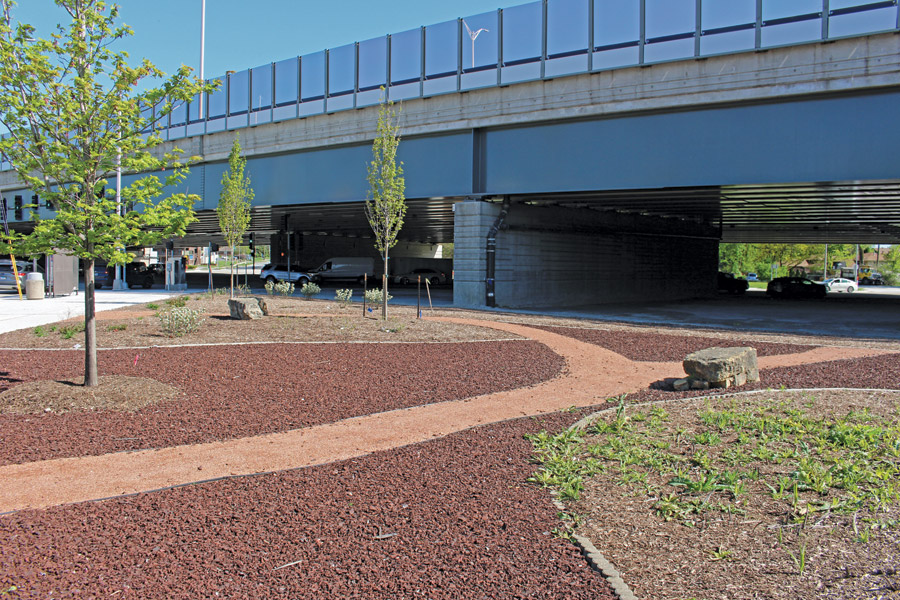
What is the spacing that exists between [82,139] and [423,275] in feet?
153

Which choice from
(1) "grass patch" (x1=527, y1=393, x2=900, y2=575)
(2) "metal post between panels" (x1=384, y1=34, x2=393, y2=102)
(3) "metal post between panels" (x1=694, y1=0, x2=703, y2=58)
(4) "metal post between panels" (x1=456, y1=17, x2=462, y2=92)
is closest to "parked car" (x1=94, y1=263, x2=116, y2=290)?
(2) "metal post between panels" (x1=384, y1=34, x2=393, y2=102)

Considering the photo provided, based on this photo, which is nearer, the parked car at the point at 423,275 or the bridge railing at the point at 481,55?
the bridge railing at the point at 481,55

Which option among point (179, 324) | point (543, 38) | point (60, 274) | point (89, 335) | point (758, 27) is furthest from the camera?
point (60, 274)

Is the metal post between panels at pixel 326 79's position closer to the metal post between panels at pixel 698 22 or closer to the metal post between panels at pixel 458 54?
the metal post between panels at pixel 458 54

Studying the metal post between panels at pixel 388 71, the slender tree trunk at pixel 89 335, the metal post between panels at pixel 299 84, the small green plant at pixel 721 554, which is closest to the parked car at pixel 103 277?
the metal post between panels at pixel 299 84

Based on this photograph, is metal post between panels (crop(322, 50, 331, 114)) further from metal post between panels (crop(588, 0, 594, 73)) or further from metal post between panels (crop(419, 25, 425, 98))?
metal post between panels (crop(588, 0, 594, 73))

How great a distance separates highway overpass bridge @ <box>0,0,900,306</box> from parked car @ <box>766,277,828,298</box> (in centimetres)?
488

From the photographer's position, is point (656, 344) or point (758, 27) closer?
point (656, 344)

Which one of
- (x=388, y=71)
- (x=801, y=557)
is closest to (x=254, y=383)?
(x=801, y=557)

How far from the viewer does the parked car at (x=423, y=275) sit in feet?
180

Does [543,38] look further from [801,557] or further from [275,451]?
[801,557]

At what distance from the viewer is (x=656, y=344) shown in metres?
14.3

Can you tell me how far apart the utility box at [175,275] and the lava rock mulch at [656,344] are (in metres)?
26.1

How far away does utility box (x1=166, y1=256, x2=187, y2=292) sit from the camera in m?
36.3
